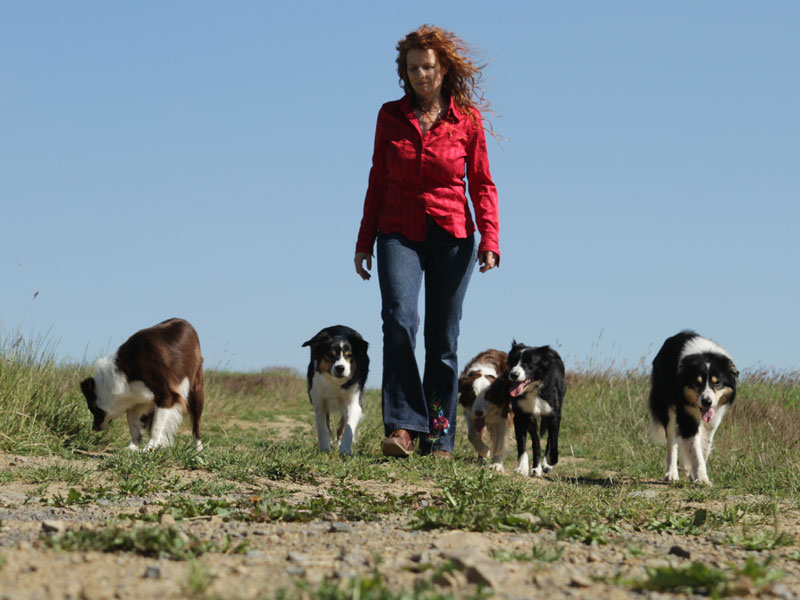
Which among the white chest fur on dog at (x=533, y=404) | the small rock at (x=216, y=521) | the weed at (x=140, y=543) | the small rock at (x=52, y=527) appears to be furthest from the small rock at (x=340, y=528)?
the white chest fur on dog at (x=533, y=404)

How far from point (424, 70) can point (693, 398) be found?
368cm

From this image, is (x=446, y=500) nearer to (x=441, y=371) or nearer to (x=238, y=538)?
(x=238, y=538)

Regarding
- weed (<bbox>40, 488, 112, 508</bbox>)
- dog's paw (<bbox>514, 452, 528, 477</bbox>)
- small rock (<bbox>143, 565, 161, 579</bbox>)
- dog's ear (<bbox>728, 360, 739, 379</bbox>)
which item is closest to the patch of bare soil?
small rock (<bbox>143, 565, 161, 579</bbox>)

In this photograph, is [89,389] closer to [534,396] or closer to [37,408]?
[37,408]

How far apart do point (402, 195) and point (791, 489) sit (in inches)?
148

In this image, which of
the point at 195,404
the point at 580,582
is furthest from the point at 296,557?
the point at 195,404

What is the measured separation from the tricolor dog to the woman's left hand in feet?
4.04

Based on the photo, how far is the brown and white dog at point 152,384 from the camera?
322 inches

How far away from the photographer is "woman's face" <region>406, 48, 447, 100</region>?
259 inches

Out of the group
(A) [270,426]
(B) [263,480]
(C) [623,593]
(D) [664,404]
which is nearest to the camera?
(C) [623,593]

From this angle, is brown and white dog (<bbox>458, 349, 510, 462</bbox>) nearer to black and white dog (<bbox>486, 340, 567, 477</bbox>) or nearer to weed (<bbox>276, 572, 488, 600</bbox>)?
black and white dog (<bbox>486, 340, 567, 477</bbox>)

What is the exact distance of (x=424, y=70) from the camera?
6.58 metres

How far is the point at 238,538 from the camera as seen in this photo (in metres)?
3.36

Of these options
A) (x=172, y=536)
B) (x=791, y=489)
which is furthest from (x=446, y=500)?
(x=791, y=489)
